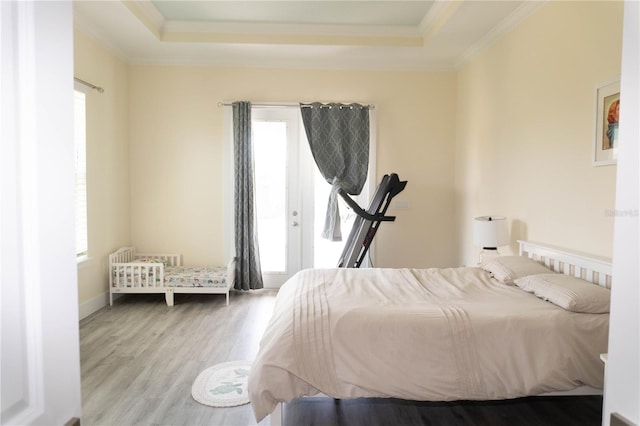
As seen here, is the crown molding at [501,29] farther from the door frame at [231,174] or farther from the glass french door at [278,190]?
the glass french door at [278,190]

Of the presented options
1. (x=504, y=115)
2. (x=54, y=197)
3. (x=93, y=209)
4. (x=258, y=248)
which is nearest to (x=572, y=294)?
(x=504, y=115)

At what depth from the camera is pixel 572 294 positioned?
2.29 metres

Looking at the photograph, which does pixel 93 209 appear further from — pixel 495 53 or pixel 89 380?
pixel 495 53

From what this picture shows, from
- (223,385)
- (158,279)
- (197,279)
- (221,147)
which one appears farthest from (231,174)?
(223,385)

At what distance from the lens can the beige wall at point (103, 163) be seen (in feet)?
13.6

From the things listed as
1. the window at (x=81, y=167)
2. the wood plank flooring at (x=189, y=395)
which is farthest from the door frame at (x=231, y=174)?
the window at (x=81, y=167)

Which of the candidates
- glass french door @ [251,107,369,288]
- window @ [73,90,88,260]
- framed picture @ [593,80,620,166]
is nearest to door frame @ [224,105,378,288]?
glass french door @ [251,107,369,288]

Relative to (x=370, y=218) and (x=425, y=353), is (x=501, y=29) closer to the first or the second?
(x=370, y=218)

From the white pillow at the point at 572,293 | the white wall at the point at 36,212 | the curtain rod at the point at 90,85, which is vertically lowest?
the white pillow at the point at 572,293

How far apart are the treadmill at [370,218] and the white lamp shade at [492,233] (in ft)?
3.24

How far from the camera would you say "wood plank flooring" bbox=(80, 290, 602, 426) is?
236 centimetres

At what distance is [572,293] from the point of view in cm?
229

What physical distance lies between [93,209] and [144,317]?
122cm

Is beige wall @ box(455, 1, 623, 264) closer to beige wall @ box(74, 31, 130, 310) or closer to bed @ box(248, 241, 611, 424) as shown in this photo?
bed @ box(248, 241, 611, 424)
